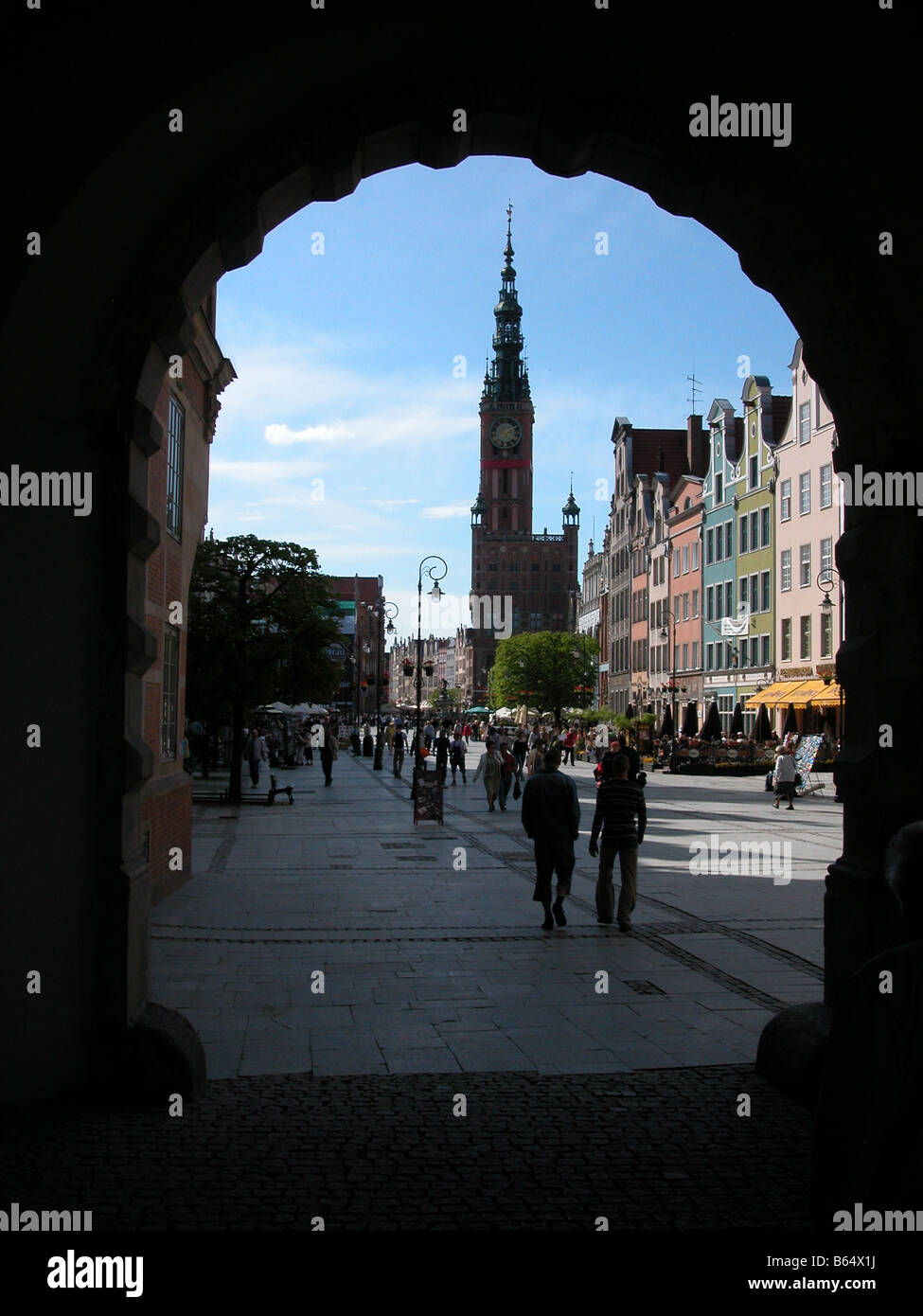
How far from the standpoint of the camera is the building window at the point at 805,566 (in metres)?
50.6

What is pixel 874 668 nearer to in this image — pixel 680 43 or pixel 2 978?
pixel 680 43

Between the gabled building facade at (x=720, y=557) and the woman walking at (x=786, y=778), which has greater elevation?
Result: the gabled building facade at (x=720, y=557)

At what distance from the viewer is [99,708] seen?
6.42 m

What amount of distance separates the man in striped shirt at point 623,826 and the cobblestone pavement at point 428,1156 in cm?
508

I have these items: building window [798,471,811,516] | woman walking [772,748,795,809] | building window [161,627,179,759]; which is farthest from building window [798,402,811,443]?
building window [161,627,179,759]

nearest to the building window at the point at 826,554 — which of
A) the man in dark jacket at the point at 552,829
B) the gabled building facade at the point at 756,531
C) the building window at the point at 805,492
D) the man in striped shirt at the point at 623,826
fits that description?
the building window at the point at 805,492

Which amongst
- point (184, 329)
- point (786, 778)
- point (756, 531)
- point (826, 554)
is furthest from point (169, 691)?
point (756, 531)

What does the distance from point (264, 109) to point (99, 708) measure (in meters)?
3.23

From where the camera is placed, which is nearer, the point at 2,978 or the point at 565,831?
the point at 2,978

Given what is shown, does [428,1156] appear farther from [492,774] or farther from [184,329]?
[492,774]

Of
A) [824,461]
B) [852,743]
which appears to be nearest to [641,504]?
[824,461]

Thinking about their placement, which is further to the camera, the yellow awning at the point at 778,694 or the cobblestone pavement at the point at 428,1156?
the yellow awning at the point at 778,694

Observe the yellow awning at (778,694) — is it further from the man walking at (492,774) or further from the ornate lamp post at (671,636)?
the man walking at (492,774)

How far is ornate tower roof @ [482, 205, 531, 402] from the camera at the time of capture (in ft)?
546
